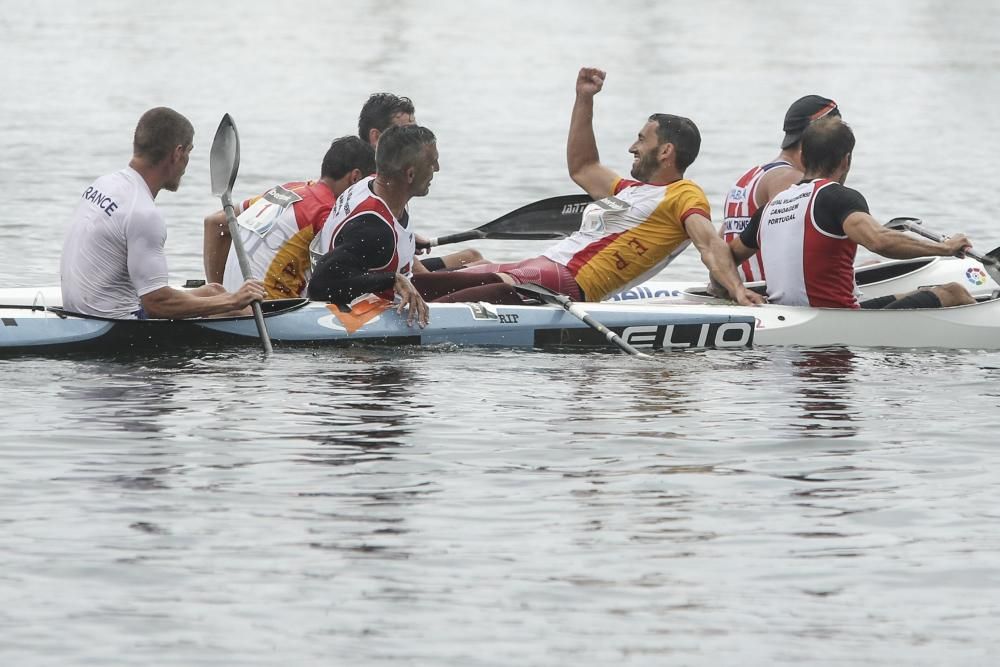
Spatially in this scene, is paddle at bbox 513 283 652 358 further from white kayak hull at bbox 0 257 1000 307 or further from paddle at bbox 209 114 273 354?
paddle at bbox 209 114 273 354

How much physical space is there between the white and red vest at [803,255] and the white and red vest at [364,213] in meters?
2.41

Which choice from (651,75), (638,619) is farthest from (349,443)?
(651,75)

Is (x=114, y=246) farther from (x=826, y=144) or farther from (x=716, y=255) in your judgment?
(x=826, y=144)

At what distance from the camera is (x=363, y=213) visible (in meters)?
11.6

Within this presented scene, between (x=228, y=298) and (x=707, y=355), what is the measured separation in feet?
10.6

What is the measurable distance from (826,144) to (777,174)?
42.2 inches

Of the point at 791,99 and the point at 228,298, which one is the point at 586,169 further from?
the point at 791,99

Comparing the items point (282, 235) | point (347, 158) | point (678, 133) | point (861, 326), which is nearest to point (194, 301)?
point (282, 235)

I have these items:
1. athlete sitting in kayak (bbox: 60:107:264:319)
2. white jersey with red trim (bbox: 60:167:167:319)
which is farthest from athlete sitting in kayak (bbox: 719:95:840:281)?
white jersey with red trim (bbox: 60:167:167:319)

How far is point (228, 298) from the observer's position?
11391 mm

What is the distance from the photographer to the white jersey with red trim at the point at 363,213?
1157 cm

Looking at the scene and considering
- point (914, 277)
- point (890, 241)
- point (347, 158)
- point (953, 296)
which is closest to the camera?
point (890, 241)

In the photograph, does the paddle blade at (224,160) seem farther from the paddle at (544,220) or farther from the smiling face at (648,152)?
the smiling face at (648,152)

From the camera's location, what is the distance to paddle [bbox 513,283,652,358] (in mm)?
12133
